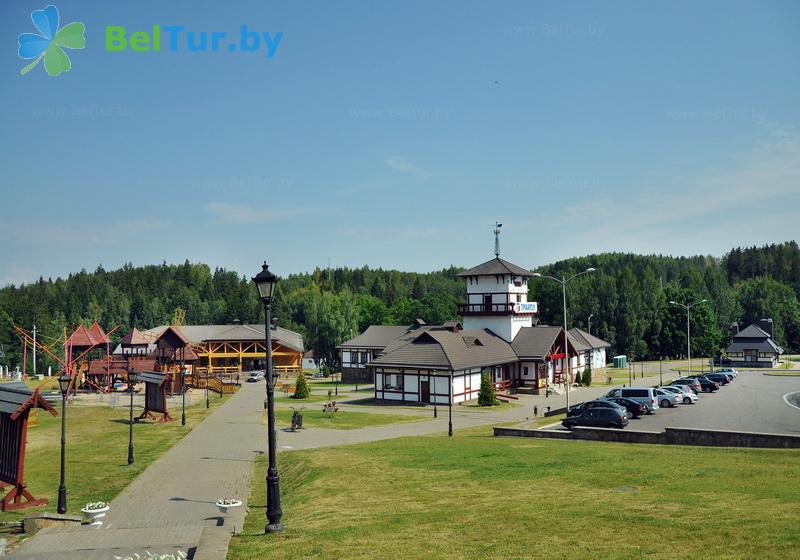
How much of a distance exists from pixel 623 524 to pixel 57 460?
28166 mm

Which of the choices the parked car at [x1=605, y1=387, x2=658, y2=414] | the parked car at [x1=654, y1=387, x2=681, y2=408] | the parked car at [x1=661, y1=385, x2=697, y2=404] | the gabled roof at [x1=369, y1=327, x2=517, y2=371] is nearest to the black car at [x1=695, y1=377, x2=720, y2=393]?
the parked car at [x1=661, y1=385, x2=697, y2=404]

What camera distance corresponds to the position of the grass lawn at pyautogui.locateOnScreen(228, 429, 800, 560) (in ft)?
43.8

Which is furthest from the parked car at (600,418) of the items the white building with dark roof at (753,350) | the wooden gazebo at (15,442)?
the white building with dark roof at (753,350)

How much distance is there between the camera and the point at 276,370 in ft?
300

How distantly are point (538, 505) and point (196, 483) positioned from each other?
1456 centimetres

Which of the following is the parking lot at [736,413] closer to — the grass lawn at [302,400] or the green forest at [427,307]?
the grass lawn at [302,400]

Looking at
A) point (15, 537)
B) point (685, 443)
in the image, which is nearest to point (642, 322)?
point (685, 443)

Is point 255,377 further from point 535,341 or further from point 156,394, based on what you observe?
point 156,394

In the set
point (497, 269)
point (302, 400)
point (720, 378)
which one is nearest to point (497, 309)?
point (497, 269)

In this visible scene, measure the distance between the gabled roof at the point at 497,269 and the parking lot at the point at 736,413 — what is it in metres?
20.9

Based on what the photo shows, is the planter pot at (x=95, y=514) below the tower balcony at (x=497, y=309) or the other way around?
below

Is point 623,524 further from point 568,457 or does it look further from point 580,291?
point 580,291

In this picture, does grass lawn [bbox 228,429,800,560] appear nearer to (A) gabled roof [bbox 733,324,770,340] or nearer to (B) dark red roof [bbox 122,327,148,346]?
(B) dark red roof [bbox 122,327,148,346]

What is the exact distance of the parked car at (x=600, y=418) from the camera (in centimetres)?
3547
